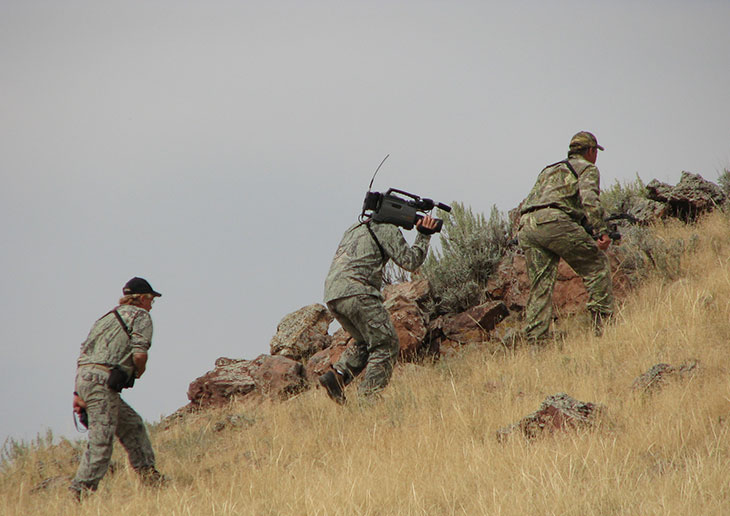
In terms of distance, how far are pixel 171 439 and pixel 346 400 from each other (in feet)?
7.86

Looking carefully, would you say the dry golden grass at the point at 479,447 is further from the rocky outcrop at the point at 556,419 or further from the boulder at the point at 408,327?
the boulder at the point at 408,327

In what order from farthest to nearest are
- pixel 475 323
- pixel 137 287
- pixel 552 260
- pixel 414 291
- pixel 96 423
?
pixel 414 291
pixel 475 323
pixel 552 260
pixel 137 287
pixel 96 423

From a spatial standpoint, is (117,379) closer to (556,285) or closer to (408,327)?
(408,327)

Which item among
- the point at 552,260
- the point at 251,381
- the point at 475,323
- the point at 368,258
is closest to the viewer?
the point at 368,258

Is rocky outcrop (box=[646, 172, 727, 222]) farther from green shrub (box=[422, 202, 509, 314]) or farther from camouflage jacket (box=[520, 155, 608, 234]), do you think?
camouflage jacket (box=[520, 155, 608, 234])

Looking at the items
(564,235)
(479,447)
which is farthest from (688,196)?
(479,447)

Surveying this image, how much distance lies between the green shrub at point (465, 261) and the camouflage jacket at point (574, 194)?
273cm

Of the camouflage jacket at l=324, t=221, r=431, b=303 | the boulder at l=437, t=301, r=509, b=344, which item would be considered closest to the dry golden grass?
the boulder at l=437, t=301, r=509, b=344

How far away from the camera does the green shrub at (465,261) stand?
10.8m

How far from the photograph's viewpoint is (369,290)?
7117 mm

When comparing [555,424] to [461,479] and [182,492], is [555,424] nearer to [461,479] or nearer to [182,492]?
[461,479]

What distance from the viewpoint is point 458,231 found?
1162cm

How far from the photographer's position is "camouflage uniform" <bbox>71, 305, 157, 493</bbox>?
19.8 ft

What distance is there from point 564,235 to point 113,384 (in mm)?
5072
